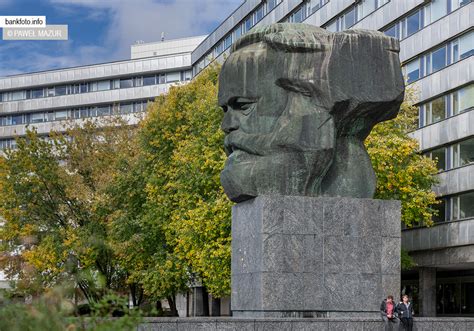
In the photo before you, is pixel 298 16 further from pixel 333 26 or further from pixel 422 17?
pixel 422 17

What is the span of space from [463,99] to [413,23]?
20.8 ft

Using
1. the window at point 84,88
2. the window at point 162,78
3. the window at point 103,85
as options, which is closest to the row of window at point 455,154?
the window at point 162,78

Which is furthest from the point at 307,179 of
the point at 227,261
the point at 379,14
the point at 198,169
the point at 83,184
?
the point at 379,14

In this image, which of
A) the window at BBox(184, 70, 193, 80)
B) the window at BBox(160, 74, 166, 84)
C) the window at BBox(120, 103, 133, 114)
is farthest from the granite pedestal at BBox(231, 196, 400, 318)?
the window at BBox(120, 103, 133, 114)

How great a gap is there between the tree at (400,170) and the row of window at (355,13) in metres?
16.0

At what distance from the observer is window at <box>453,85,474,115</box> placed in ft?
145

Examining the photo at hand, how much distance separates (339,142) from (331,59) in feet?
5.68

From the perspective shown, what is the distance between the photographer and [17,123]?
98.1 metres

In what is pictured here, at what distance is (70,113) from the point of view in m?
95.0

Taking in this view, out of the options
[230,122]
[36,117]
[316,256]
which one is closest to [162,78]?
[36,117]

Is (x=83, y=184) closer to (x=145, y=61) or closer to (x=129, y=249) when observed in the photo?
(x=129, y=249)

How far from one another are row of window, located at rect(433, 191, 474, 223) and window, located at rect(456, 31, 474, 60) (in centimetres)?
678

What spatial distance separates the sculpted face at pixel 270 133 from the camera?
58.6ft

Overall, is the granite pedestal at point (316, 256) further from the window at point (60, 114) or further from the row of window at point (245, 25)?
the window at point (60, 114)
